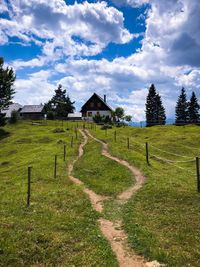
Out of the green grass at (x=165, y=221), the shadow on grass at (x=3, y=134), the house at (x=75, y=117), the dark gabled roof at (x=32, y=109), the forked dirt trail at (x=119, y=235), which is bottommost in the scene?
the forked dirt trail at (x=119, y=235)

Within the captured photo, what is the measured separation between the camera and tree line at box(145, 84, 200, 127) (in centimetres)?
10931

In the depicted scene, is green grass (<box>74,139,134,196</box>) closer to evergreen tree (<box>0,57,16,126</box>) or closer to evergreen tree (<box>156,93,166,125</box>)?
evergreen tree (<box>0,57,16,126</box>)

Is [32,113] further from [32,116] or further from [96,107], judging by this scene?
[96,107]

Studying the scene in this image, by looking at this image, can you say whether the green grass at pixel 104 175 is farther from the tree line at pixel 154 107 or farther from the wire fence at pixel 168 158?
the tree line at pixel 154 107

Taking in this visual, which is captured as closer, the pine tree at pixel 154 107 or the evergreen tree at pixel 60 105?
the pine tree at pixel 154 107

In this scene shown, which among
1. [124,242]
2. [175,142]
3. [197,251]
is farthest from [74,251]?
[175,142]

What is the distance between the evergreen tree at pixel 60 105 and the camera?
456ft

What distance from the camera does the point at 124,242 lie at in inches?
544

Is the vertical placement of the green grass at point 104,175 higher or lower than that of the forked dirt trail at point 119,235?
higher

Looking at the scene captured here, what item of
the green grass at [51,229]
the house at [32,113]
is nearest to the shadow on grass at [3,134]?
the house at [32,113]

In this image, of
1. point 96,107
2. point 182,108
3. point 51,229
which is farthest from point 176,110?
point 51,229

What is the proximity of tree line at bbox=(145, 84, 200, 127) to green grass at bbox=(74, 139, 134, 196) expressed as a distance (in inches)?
3051

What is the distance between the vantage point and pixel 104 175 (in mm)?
29312

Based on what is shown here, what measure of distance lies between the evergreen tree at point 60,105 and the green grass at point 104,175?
4018 inches
